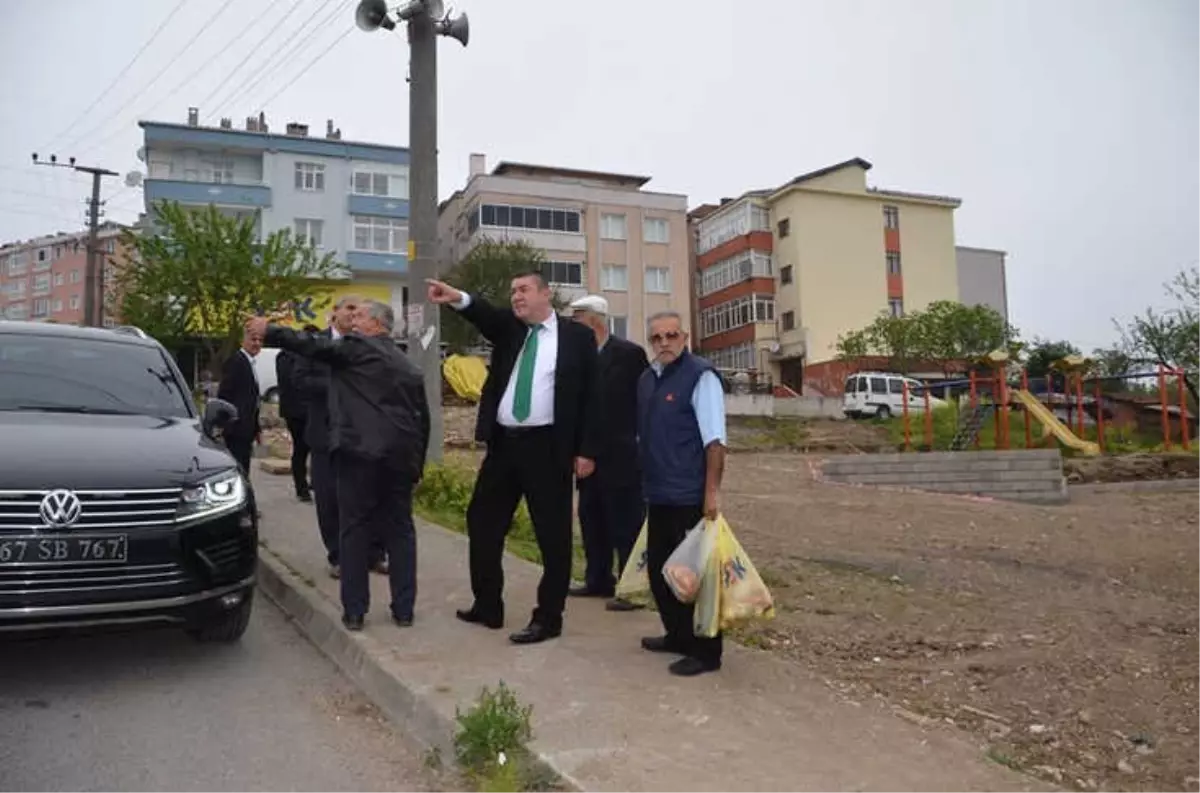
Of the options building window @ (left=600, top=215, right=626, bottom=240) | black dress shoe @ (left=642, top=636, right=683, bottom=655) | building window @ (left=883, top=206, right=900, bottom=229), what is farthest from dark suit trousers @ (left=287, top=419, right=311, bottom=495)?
building window @ (left=883, top=206, right=900, bottom=229)

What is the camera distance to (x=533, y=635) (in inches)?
187

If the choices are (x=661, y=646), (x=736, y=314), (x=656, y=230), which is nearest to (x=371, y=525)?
(x=661, y=646)

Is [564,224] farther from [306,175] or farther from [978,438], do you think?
[978,438]

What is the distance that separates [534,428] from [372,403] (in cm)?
89

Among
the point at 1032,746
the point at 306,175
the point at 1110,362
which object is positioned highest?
the point at 306,175

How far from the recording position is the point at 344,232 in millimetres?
44281

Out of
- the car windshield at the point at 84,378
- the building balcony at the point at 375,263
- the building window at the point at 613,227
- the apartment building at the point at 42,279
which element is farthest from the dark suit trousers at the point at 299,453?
the apartment building at the point at 42,279

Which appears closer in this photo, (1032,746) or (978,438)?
(1032,746)

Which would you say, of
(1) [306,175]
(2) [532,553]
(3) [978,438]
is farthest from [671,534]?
(1) [306,175]

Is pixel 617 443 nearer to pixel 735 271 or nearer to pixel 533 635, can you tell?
pixel 533 635

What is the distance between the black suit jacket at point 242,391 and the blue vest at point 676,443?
4.90 metres

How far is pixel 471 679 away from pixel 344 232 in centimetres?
4283

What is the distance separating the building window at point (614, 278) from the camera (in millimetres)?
51281

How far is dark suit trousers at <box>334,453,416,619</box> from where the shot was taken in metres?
4.87
